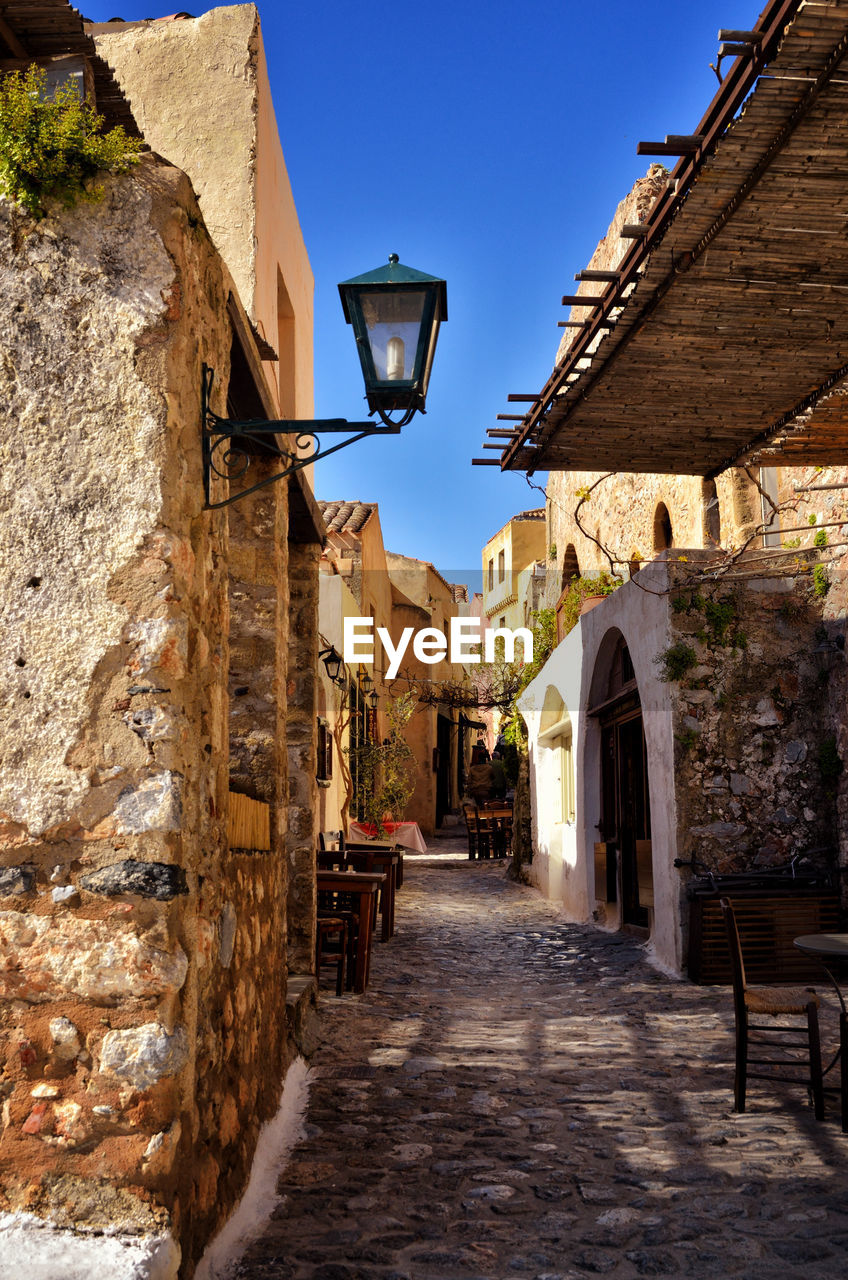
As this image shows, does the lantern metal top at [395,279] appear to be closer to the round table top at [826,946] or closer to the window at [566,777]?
the round table top at [826,946]

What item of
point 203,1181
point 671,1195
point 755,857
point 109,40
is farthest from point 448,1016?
point 109,40

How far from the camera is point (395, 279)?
12.3ft

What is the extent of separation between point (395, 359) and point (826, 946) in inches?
120

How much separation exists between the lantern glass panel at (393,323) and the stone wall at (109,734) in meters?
0.59

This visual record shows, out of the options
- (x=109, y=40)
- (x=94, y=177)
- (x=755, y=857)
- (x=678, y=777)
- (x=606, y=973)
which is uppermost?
(x=109, y=40)

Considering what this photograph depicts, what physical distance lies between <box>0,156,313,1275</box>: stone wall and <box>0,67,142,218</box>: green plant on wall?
6 centimetres

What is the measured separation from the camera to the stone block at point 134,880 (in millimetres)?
2982

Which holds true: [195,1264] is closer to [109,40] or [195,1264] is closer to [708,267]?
[708,267]

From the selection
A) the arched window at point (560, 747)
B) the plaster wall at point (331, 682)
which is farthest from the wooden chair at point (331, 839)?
the arched window at point (560, 747)

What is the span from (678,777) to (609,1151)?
4.22 m

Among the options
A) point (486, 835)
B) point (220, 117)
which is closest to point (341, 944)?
point (220, 117)

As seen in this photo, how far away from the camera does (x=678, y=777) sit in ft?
27.3

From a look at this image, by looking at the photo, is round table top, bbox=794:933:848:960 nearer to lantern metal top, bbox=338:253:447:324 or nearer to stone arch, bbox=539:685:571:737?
lantern metal top, bbox=338:253:447:324

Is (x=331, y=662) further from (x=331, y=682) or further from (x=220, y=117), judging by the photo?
(x=220, y=117)
